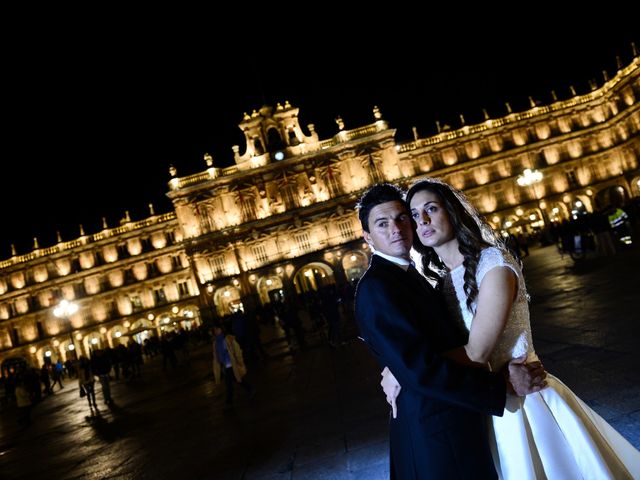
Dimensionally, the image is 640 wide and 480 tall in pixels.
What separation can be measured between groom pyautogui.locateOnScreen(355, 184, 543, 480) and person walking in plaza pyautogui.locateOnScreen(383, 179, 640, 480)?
0.11 metres

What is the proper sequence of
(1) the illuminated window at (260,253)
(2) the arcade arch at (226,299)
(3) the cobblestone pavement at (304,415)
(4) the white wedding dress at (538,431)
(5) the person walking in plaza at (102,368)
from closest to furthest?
(4) the white wedding dress at (538,431), (3) the cobblestone pavement at (304,415), (5) the person walking in plaza at (102,368), (2) the arcade arch at (226,299), (1) the illuminated window at (260,253)

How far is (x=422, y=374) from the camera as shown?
191 cm

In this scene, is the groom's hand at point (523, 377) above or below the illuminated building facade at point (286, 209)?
below

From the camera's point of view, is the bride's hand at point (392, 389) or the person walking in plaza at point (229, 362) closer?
the bride's hand at point (392, 389)

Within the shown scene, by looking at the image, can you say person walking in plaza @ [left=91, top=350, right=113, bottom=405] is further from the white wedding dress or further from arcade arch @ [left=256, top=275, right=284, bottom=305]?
arcade arch @ [left=256, top=275, right=284, bottom=305]

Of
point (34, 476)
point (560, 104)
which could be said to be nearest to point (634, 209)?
point (34, 476)

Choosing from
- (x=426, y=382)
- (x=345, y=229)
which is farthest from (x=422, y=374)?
(x=345, y=229)

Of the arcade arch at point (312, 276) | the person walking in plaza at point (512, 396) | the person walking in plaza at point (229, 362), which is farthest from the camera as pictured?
the arcade arch at point (312, 276)

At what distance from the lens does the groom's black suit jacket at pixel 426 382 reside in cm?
193

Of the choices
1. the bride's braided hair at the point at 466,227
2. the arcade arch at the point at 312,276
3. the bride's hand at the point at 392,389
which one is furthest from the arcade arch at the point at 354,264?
the bride's hand at the point at 392,389

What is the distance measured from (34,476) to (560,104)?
56.8 m

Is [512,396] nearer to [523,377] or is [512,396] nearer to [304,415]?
[523,377]

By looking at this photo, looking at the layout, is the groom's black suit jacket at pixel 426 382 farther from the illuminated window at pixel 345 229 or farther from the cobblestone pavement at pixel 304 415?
the illuminated window at pixel 345 229

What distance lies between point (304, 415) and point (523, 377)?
→ 5418mm
